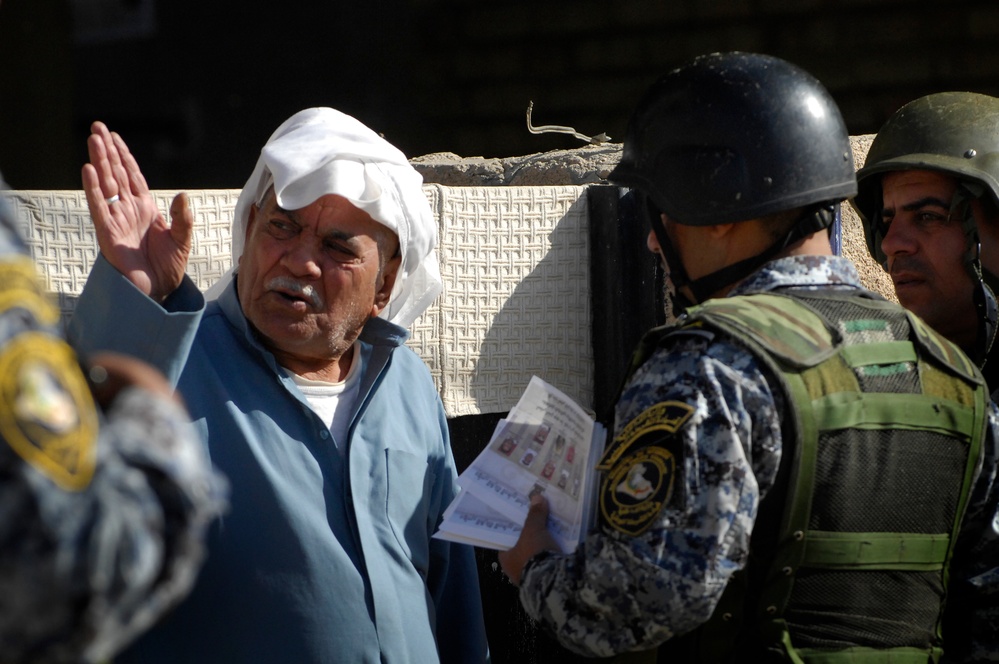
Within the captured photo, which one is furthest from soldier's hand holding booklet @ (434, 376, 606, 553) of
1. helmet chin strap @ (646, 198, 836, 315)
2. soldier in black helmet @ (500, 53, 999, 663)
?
helmet chin strap @ (646, 198, 836, 315)

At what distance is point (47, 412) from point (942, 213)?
8.18ft

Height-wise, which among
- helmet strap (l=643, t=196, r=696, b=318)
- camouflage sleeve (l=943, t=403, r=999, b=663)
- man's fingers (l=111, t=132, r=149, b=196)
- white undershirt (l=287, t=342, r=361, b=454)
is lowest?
camouflage sleeve (l=943, t=403, r=999, b=663)

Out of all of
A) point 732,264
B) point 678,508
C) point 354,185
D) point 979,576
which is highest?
point 354,185

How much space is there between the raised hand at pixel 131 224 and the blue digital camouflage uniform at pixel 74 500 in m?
1.01

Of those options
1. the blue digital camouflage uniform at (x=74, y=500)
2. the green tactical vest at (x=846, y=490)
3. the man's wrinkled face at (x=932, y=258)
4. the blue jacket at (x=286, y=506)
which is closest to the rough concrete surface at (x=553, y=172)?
the man's wrinkled face at (x=932, y=258)

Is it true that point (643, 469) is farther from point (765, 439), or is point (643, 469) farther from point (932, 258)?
point (932, 258)

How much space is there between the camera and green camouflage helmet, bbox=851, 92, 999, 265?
3100mm

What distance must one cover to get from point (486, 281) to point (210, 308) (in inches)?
30.6

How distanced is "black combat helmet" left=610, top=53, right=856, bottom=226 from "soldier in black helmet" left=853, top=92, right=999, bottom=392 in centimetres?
83

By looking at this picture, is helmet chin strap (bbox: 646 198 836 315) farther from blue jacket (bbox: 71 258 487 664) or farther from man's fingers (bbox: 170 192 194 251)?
man's fingers (bbox: 170 192 194 251)

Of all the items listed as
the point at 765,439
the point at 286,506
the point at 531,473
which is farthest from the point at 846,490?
the point at 286,506

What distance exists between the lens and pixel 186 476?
121cm

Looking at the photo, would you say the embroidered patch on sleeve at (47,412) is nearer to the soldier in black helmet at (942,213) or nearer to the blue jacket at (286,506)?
the blue jacket at (286,506)

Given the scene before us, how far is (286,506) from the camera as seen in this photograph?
2324 mm
